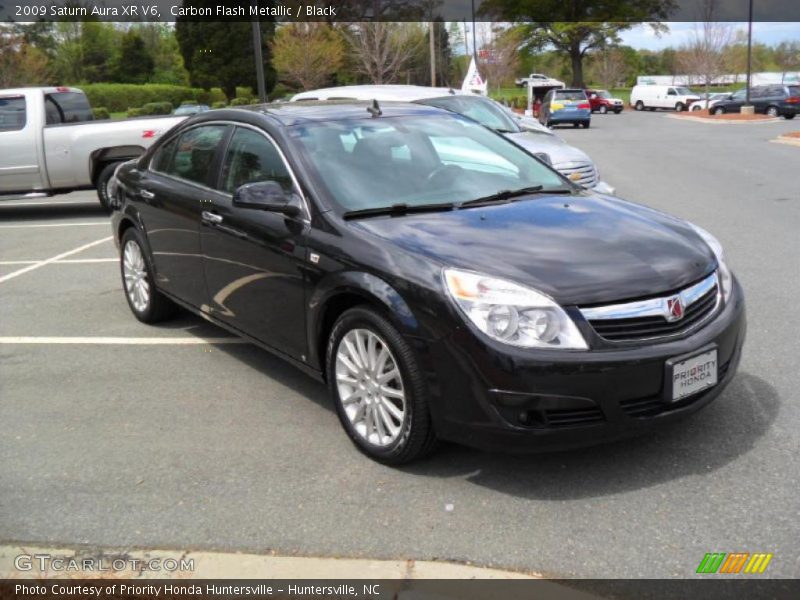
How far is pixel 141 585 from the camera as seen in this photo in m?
3.04

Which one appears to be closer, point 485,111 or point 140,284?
point 140,284

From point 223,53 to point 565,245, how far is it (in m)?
53.2

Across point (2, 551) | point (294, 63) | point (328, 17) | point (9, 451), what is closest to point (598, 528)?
point (2, 551)

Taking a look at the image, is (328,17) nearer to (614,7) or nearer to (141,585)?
(614,7)

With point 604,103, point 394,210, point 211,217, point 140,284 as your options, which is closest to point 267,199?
point 394,210

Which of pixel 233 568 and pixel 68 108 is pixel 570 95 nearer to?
pixel 68 108

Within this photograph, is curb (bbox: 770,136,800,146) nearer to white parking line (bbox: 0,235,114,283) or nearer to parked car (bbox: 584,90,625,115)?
white parking line (bbox: 0,235,114,283)

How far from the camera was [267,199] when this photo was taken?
4434 mm

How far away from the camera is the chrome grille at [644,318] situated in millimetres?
3538

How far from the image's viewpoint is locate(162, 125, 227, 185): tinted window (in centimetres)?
548

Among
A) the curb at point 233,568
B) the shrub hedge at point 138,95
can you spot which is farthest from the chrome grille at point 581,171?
the shrub hedge at point 138,95

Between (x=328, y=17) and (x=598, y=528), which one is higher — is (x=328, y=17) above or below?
above

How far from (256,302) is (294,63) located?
3858cm

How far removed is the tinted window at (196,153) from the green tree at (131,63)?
205 feet
